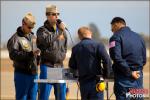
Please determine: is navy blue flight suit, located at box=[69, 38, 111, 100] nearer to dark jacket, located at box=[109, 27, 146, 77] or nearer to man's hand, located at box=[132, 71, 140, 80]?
dark jacket, located at box=[109, 27, 146, 77]

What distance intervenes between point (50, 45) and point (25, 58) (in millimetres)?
465

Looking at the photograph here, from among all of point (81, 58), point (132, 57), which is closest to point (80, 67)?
point (81, 58)

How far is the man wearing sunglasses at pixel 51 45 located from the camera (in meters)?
9.39

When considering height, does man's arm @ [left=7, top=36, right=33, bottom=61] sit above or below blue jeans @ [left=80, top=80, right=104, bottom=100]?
above

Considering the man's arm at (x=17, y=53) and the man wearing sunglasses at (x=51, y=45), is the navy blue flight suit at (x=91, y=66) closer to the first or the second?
the man wearing sunglasses at (x=51, y=45)

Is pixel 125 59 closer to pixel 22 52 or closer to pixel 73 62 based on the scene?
pixel 73 62

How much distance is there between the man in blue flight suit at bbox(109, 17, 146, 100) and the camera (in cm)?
846

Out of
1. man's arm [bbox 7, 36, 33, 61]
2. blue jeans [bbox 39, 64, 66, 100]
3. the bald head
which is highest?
the bald head

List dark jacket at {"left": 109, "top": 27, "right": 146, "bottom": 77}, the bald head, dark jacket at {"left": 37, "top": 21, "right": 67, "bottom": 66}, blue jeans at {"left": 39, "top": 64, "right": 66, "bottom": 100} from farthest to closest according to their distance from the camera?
dark jacket at {"left": 37, "top": 21, "right": 67, "bottom": 66} < blue jeans at {"left": 39, "top": 64, "right": 66, "bottom": 100} < the bald head < dark jacket at {"left": 109, "top": 27, "right": 146, "bottom": 77}

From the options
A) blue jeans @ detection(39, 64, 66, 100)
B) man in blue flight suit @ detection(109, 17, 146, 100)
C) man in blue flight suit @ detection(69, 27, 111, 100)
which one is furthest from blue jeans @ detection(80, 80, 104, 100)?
blue jeans @ detection(39, 64, 66, 100)

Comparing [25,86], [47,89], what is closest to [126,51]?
[47,89]

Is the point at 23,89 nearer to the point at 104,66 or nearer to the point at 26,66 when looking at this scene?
the point at 26,66

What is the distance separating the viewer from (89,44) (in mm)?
8758

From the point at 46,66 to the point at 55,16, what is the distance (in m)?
0.85
